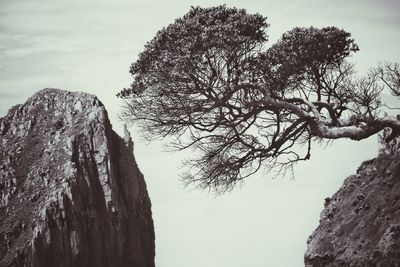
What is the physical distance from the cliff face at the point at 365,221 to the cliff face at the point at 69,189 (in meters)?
12.2

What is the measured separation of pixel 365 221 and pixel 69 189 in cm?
1600

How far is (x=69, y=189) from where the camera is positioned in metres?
23.9

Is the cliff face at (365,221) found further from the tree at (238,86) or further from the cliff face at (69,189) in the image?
the cliff face at (69,189)

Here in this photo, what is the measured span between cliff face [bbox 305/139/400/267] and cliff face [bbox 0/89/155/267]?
12.2 meters

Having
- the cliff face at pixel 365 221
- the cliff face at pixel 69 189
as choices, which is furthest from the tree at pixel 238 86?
the cliff face at pixel 69 189

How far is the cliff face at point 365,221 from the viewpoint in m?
12.8

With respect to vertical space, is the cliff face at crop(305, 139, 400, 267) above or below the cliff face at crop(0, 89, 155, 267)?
below

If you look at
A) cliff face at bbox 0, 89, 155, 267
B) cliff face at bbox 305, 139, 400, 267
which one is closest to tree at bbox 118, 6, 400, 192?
cliff face at bbox 305, 139, 400, 267

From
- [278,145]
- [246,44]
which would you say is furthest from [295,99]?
[246,44]

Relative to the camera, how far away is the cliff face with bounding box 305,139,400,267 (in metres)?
12.8

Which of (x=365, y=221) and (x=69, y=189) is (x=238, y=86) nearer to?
(x=365, y=221)

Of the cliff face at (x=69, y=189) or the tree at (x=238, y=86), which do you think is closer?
the tree at (x=238, y=86)

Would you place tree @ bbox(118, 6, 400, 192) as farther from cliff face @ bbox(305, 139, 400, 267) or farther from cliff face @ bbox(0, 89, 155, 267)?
cliff face @ bbox(0, 89, 155, 267)

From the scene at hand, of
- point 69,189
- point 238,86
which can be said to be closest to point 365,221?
point 238,86
